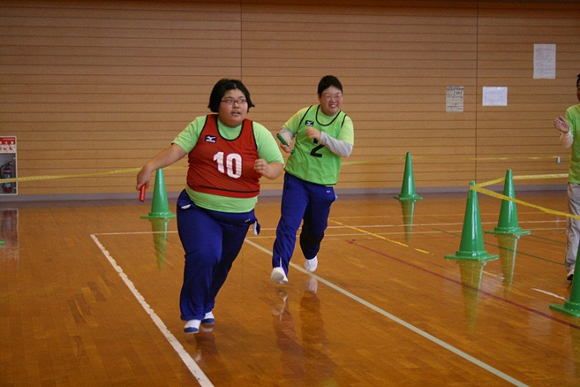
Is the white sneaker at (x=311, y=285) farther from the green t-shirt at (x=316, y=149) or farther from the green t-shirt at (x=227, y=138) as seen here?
the green t-shirt at (x=227, y=138)

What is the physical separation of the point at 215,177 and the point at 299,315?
153 cm

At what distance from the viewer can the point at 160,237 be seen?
1116cm

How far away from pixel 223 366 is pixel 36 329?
1.73 meters

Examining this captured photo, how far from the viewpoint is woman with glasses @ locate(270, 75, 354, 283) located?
7.61 meters

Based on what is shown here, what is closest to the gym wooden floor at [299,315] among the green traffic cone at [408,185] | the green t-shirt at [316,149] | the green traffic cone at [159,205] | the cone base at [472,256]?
the cone base at [472,256]

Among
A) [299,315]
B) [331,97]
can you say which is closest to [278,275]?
[299,315]

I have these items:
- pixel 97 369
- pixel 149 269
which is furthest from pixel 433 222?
pixel 97 369

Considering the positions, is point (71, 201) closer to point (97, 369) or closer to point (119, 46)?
point (119, 46)

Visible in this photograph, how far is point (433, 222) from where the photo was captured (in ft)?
42.0

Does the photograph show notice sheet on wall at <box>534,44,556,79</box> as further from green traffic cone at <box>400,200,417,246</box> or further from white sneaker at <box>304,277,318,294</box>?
white sneaker at <box>304,277,318,294</box>

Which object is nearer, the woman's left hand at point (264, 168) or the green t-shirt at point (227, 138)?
the woman's left hand at point (264, 168)

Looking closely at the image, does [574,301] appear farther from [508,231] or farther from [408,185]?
[408,185]

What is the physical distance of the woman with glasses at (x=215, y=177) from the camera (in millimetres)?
5715

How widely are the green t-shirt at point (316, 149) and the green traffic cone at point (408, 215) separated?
121 inches
